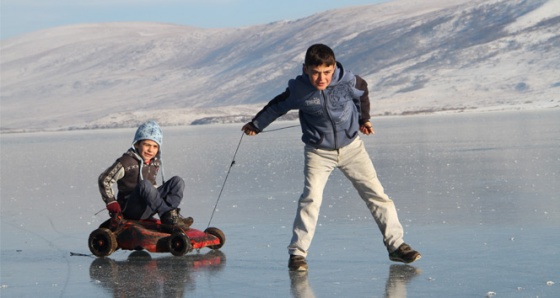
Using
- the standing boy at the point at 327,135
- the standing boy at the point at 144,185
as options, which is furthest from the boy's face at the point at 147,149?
the standing boy at the point at 327,135

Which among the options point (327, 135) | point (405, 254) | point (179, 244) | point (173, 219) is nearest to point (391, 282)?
point (405, 254)

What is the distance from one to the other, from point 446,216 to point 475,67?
284ft

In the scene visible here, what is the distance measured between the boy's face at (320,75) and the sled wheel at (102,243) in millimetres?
2064

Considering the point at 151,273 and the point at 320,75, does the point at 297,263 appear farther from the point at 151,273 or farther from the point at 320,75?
the point at 320,75

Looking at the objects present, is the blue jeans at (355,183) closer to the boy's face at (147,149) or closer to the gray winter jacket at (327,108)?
the gray winter jacket at (327,108)

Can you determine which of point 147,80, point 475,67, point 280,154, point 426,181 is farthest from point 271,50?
point 426,181

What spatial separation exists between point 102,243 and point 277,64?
125093 millimetres

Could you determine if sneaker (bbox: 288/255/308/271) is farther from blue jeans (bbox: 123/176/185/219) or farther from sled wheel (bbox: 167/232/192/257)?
blue jeans (bbox: 123/176/185/219)

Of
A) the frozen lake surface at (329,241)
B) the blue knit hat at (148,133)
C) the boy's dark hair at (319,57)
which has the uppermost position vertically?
the boy's dark hair at (319,57)

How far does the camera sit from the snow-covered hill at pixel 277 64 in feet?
286

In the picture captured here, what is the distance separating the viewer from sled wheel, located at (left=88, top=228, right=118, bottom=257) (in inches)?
305

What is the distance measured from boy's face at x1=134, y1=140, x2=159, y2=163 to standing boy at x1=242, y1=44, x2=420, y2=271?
1161 mm

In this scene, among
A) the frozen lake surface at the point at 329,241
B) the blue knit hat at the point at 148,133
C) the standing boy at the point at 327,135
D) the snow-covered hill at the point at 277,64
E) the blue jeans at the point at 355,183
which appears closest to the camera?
the frozen lake surface at the point at 329,241

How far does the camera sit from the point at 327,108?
6.82m
